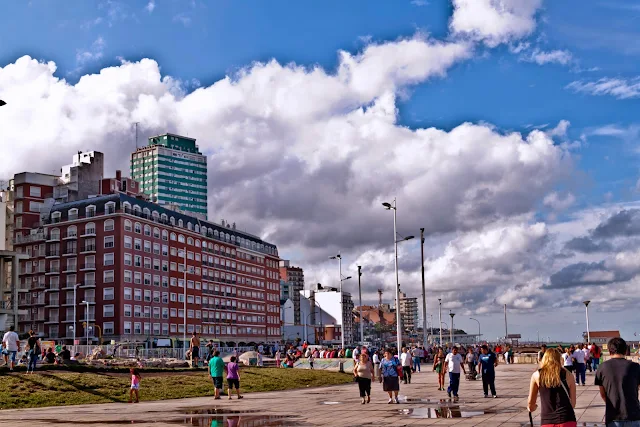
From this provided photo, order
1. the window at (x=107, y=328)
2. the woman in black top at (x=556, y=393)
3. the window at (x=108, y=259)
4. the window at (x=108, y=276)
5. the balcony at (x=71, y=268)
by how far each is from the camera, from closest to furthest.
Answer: the woman in black top at (x=556, y=393) → the window at (x=107, y=328) → the window at (x=108, y=276) → the window at (x=108, y=259) → the balcony at (x=71, y=268)

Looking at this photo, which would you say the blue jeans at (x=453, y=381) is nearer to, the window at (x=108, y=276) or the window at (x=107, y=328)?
the window at (x=107, y=328)

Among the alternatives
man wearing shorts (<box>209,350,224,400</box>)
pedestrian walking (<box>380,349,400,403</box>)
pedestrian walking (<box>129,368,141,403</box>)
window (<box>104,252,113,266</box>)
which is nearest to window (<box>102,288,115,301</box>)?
window (<box>104,252,113,266</box>)

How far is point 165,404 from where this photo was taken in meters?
25.7

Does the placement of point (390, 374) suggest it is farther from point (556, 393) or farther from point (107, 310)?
point (107, 310)

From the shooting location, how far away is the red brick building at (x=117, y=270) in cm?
10012

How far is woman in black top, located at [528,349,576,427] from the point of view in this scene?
8.59 m

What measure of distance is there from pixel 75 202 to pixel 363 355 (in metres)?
90.1

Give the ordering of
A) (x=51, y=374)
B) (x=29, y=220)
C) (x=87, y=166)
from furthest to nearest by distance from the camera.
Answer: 1. (x=87, y=166)
2. (x=29, y=220)
3. (x=51, y=374)

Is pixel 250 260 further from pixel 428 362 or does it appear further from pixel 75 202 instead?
pixel 428 362

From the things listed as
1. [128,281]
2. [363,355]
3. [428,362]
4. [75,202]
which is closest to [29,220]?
[75,202]

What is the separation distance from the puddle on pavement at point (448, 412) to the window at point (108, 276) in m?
83.9

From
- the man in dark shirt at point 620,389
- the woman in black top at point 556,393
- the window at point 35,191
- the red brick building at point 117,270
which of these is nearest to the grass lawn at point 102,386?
the woman in black top at point 556,393

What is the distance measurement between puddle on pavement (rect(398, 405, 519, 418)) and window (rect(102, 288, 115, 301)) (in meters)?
83.3

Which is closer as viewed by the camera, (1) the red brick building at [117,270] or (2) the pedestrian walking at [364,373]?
(2) the pedestrian walking at [364,373]
